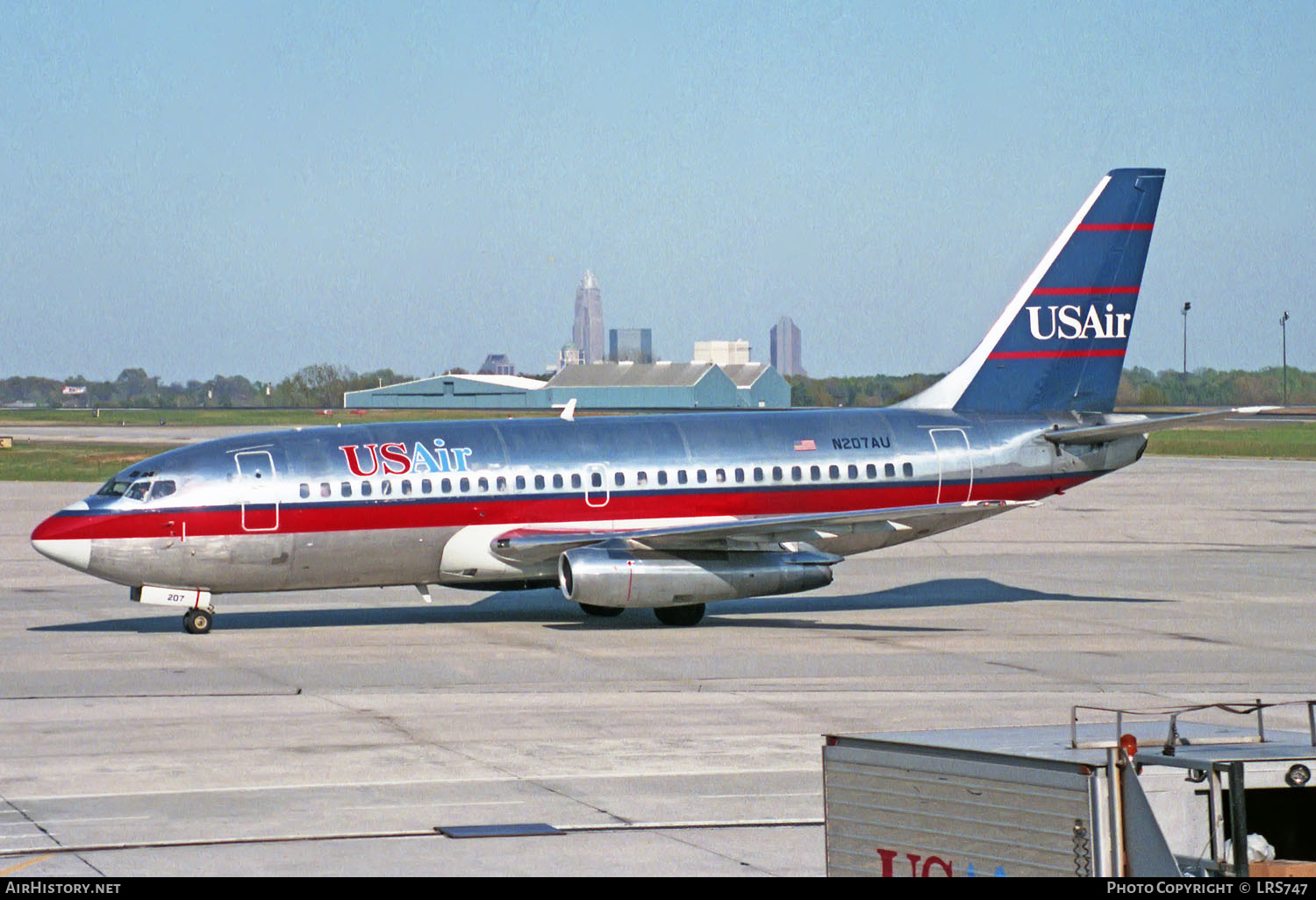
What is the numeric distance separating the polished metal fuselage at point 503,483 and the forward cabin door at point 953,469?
0.03 m

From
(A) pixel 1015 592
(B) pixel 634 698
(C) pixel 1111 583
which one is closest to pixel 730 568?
(B) pixel 634 698

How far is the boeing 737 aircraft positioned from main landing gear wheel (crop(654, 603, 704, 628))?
67mm

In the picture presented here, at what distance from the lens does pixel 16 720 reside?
2319 centimetres

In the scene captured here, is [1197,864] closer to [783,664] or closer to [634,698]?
[634,698]

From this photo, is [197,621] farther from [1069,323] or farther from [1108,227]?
[1108,227]

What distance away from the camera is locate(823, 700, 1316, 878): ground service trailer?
33.9 ft

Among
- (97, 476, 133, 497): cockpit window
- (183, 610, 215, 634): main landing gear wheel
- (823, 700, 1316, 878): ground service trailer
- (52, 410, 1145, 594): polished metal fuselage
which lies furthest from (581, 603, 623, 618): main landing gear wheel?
(823, 700, 1316, 878): ground service trailer

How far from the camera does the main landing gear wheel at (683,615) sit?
3391cm

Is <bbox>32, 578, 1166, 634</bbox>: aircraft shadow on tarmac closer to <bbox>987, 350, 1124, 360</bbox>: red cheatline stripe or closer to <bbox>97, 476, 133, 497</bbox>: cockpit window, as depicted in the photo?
<bbox>97, 476, 133, 497</bbox>: cockpit window

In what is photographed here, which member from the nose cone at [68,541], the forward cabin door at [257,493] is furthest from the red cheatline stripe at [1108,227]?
the nose cone at [68,541]

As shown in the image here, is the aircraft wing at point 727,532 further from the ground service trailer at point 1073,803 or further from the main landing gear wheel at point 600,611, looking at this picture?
the ground service trailer at point 1073,803

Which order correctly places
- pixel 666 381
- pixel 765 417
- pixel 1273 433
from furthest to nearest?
1. pixel 666 381
2. pixel 1273 433
3. pixel 765 417
